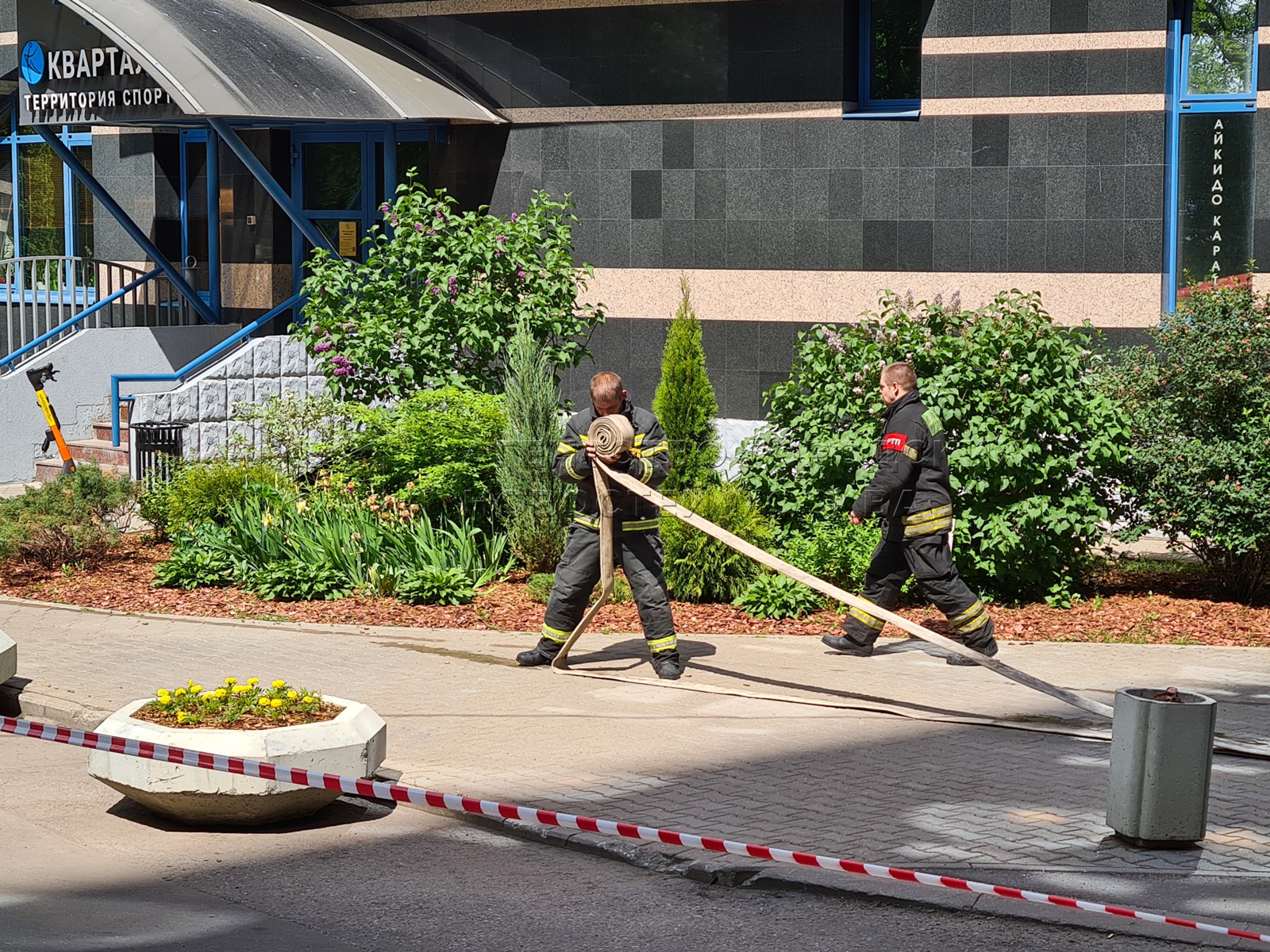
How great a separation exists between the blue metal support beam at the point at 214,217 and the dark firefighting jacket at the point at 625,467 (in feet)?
39.7

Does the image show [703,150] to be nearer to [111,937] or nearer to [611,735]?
[611,735]

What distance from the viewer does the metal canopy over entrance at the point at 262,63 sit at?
16062mm

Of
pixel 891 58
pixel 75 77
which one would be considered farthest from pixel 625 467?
pixel 75 77

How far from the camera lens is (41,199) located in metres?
22.6

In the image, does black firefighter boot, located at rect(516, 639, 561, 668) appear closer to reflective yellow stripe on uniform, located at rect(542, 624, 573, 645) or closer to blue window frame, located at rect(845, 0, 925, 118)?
reflective yellow stripe on uniform, located at rect(542, 624, 573, 645)

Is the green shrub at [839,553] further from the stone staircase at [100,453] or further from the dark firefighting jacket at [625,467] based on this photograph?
the stone staircase at [100,453]

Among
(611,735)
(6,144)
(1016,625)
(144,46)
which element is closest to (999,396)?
(1016,625)

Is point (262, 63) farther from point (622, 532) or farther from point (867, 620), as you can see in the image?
point (867, 620)

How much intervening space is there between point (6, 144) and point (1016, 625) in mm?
17390

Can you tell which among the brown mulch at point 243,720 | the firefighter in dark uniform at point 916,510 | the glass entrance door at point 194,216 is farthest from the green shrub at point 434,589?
the glass entrance door at point 194,216

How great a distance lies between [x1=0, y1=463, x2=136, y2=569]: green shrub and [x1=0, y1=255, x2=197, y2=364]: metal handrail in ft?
18.1

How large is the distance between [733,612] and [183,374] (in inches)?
330

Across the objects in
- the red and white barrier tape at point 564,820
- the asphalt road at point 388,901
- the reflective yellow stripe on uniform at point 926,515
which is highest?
the reflective yellow stripe on uniform at point 926,515

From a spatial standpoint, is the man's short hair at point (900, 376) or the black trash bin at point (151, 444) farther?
the black trash bin at point (151, 444)
